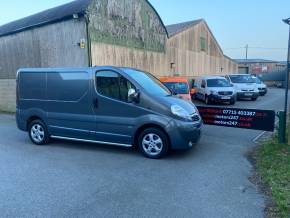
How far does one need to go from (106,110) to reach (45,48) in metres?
7.97

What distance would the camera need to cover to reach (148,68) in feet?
52.4

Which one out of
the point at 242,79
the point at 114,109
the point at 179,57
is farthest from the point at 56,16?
the point at 242,79

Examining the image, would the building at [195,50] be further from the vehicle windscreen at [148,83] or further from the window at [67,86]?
the window at [67,86]

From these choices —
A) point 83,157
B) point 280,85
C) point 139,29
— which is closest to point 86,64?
point 139,29

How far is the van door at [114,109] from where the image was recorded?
6559 millimetres

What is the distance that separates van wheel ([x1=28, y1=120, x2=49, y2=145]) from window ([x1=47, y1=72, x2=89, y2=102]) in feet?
2.72

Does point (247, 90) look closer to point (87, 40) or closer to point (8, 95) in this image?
point (87, 40)

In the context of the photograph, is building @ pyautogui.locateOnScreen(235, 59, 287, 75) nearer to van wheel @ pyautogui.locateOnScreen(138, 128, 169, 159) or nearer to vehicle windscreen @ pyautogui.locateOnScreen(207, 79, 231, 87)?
vehicle windscreen @ pyautogui.locateOnScreen(207, 79, 231, 87)

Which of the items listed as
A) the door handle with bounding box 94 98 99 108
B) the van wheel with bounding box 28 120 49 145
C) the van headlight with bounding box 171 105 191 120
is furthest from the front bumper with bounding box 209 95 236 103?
the van wheel with bounding box 28 120 49 145

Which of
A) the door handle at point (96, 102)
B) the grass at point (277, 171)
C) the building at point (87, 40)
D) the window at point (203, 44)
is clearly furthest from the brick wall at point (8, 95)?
the window at point (203, 44)

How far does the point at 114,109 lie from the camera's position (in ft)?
22.0

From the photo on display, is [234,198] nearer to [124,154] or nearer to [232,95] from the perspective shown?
[124,154]

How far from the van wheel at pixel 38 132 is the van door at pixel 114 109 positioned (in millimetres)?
1703

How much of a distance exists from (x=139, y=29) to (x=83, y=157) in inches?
388
